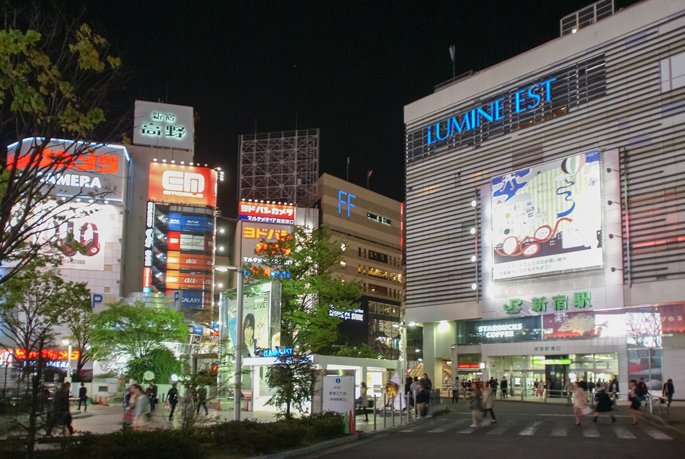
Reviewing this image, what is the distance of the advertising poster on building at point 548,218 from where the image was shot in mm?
48969

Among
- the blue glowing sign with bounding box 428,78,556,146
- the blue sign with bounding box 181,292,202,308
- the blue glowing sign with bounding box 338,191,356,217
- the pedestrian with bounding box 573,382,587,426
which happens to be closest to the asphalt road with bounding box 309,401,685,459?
the pedestrian with bounding box 573,382,587,426

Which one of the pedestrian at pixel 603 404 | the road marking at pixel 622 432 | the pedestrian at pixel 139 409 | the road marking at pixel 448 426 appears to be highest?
the pedestrian at pixel 139 409

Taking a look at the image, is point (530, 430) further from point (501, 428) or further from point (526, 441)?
point (526, 441)

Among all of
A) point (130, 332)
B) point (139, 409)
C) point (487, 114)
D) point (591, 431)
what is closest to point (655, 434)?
point (591, 431)

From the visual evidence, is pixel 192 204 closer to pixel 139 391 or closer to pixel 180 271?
pixel 180 271

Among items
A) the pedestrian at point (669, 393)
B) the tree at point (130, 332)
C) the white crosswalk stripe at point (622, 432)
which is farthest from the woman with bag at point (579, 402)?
the tree at point (130, 332)

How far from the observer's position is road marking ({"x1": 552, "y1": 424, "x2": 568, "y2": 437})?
2050 centimetres

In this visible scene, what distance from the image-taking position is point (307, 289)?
38406mm

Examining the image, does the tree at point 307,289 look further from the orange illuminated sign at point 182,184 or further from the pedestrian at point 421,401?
the orange illuminated sign at point 182,184

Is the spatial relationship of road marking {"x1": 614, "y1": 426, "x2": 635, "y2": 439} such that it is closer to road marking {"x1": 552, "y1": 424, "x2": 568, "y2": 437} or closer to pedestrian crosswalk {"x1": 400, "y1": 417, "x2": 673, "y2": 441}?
pedestrian crosswalk {"x1": 400, "y1": 417, "x2": 673, "y2": 441}

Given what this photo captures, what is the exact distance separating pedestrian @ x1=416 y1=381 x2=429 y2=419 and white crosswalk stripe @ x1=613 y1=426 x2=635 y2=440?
877cm

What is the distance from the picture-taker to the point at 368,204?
10462 cm

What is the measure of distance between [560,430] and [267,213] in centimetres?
7042

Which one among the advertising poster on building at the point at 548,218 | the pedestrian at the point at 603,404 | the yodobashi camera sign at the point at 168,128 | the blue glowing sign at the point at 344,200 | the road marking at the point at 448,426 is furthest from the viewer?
the blue glowing sign at the point at 344,200
